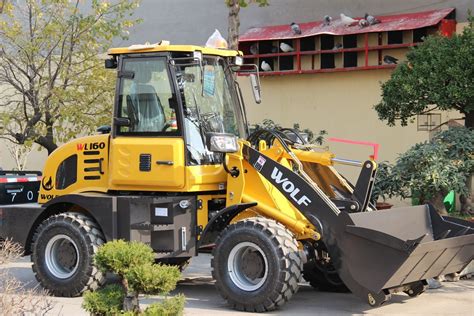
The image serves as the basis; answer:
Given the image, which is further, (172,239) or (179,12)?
(179,12)

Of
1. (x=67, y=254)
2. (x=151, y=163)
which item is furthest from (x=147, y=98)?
(x=67, y=254)

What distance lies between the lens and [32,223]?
35.9 ft

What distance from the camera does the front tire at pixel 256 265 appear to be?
908 cm

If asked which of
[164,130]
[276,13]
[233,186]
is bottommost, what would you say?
[233,186]

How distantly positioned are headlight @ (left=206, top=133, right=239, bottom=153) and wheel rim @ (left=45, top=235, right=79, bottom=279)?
2.16 meters

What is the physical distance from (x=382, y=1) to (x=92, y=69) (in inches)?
238

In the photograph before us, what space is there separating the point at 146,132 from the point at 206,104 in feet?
2.57

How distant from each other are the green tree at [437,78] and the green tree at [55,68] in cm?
527

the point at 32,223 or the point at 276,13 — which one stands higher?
the point at 276,13

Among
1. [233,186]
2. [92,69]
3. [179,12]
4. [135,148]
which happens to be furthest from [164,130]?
[179,12]

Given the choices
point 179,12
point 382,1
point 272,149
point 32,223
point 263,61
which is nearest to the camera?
point 272,149

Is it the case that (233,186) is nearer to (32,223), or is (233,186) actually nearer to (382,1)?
(32,223)

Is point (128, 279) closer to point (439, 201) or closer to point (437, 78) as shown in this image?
point (439, 201)

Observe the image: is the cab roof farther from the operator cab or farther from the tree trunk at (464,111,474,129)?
the tree trunk at (464,111,474,129)
